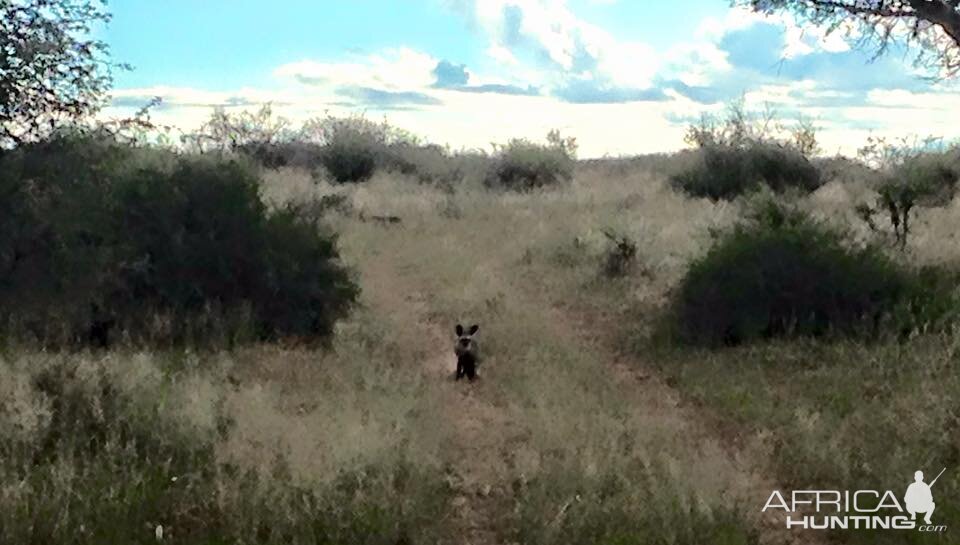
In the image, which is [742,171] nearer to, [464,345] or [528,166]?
[528,166]

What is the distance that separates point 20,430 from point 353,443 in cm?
238

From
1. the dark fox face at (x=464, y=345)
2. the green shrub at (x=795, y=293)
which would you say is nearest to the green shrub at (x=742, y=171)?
the green shrub at (x=795, y=293)

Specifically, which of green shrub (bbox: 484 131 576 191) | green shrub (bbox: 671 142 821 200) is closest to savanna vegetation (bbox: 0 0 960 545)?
green shrub (bbox: 671 142 821 200)

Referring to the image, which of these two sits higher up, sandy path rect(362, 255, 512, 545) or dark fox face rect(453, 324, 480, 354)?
dark fox face rect(453, 324, 480, 354)

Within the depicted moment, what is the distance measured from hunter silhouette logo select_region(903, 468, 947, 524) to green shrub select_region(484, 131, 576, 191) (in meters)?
30.3

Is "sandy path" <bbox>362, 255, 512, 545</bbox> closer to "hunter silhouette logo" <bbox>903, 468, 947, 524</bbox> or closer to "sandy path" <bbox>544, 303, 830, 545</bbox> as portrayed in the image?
"sandy path" <bbox>544, 303, 830, 545</bbox>

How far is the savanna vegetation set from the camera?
6180 mm

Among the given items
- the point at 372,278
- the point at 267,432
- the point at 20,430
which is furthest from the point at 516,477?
the point at 372,278

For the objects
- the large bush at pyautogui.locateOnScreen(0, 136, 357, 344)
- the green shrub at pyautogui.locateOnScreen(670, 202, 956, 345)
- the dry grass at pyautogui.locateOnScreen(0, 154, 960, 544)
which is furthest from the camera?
the green shrub at pyautogui.locateOnScreen(670, 202, 956, 345)
